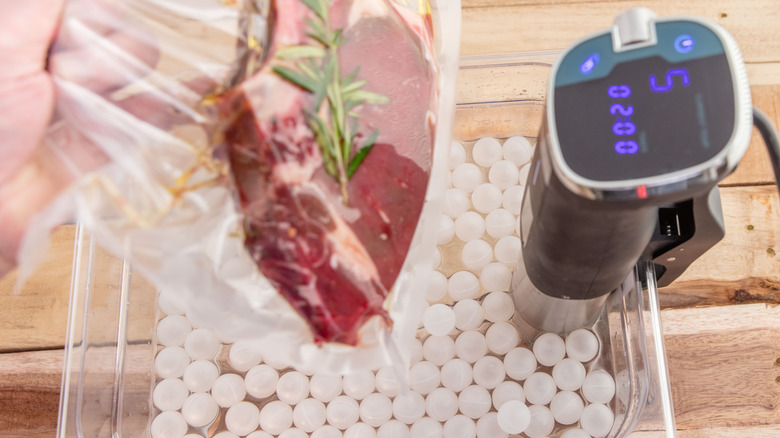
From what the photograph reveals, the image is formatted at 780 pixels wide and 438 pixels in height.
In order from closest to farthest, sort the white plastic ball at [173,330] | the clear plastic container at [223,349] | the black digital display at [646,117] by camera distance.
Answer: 1. the black digital display at [646,117]
2. the clear plastic container at [223,349]
3. the white plastic ball at [173,330]

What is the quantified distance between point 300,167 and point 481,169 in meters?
0.42

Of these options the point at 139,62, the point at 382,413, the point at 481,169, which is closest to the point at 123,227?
the point at 139,62

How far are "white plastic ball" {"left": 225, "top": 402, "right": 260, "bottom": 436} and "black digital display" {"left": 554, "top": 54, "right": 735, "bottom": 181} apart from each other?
53cm

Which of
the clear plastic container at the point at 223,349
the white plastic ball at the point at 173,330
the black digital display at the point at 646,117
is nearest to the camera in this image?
the black digital display at the point at 646,117

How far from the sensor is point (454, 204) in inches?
32.9

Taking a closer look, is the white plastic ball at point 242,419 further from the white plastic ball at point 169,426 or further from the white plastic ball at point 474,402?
the white plastic ball at point 474,402

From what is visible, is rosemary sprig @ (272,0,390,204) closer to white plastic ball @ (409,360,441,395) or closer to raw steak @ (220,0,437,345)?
raw steak @ (220,0,437,345)

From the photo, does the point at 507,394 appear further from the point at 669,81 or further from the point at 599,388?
the point at 669,81

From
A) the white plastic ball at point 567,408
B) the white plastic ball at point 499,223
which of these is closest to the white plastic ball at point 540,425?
the white plastic ball at point 567,408

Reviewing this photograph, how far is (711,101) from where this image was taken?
431 millimetres

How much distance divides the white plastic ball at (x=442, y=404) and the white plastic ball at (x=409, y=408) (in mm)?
11

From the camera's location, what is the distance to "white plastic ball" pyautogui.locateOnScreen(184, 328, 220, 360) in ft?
2.62

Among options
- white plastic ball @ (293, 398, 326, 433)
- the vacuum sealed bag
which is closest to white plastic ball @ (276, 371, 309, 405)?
white plastic ball @ (293, 398, 326, 433)

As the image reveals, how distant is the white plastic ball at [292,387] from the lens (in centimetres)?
77
